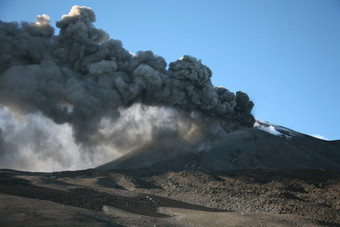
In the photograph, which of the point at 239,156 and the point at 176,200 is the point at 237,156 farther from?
the point at 176,200

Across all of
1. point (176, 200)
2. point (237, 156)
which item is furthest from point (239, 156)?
point (176, 200)

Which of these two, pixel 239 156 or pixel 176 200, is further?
pixel 239 156

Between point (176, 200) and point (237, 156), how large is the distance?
2678 cm

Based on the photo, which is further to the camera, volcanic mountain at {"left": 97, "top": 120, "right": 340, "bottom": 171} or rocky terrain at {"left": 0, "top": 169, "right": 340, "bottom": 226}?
volcanic mountain at {"left": 97, "top": 120, "right": 340, "bottom": 171}

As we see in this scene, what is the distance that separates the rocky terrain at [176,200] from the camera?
13.9 meters

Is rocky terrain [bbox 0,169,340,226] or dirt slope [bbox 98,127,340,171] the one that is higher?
dirt slope [bbox 98,127,340,171]

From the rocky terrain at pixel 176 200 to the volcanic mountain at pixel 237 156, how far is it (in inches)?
450

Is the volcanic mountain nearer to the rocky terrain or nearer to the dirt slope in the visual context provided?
the dirt slope

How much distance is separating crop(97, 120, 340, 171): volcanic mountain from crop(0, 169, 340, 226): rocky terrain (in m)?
11.4

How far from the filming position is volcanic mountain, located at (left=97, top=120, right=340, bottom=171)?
46.6 metres

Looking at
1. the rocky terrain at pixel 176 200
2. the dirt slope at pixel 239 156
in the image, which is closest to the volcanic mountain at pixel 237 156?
the dirt slope at pixel 239 156

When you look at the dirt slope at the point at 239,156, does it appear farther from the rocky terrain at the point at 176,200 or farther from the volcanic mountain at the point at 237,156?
the rocky terrain at the point at 176,200

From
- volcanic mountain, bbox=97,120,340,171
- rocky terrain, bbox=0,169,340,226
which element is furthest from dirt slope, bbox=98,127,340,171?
rocky terrain, bbox=0,169,340,226

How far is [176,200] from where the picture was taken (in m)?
24.1
